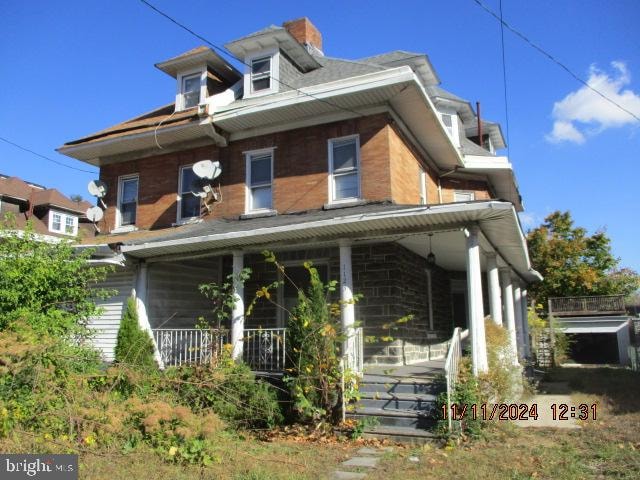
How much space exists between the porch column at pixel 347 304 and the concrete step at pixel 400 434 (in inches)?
49.7

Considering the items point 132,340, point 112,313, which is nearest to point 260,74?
point 112,313

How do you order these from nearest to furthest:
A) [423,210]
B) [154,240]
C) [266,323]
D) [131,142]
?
[423,210] → [154,240] → [266,323] → [131,142]

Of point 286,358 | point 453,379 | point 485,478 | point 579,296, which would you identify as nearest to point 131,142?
point 286,358

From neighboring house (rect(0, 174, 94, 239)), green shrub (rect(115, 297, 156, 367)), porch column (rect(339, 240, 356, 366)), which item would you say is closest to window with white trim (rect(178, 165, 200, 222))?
green shrub (rect(115, 297, 156, 367))

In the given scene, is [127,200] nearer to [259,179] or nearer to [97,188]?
[97,188]

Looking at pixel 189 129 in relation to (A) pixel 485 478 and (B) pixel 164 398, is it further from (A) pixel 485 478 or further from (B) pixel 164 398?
(A) pixel 485 478

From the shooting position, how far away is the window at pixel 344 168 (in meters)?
11.7

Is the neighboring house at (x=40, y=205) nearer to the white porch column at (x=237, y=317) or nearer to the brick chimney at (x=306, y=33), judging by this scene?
the brick chimney at (x=306, y=33)

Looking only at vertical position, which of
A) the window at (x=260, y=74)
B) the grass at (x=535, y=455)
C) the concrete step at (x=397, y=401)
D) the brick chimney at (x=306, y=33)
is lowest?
the grass at (x=535, y=455)

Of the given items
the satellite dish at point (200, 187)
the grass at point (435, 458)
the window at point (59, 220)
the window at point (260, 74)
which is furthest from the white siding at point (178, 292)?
the window at point (59, 220)

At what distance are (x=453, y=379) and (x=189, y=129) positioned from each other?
346 inches

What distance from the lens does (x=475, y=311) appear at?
853 centimetres

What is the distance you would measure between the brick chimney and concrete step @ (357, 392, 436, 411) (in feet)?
42.0

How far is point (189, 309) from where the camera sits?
1327cm
